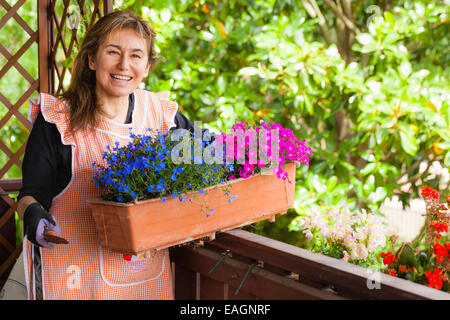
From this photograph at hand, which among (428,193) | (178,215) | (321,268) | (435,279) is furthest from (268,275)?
(428,193)

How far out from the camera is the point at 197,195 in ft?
Answer: 3.71

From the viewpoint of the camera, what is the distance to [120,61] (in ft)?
4.13

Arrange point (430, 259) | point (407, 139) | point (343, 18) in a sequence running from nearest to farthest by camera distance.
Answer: point (430, 259), point (407, 139), point (343, 18)

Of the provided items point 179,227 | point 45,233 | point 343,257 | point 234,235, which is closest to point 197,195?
point 179,227

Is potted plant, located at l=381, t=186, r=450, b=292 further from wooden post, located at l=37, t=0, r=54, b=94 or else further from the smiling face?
wooden post, located at l=37, t=0, r=54, b=94

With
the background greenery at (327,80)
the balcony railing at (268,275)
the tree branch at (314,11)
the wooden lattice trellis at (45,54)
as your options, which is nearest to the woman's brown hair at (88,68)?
the balcony railing at (268,275)

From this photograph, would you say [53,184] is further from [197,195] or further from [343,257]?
[343,257]

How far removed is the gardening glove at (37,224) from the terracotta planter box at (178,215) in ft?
0.33

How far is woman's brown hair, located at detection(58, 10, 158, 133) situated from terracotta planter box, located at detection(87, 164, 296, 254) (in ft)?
0.90

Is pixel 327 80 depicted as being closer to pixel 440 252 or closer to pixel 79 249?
pixel 440 252

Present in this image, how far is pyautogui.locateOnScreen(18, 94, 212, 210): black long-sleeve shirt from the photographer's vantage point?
3.94 feet

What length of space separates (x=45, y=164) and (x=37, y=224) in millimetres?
171

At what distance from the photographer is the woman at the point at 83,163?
4.03ft

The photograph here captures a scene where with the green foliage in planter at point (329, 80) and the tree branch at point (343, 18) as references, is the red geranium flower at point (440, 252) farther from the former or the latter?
the tree branch at point (343, 18)
